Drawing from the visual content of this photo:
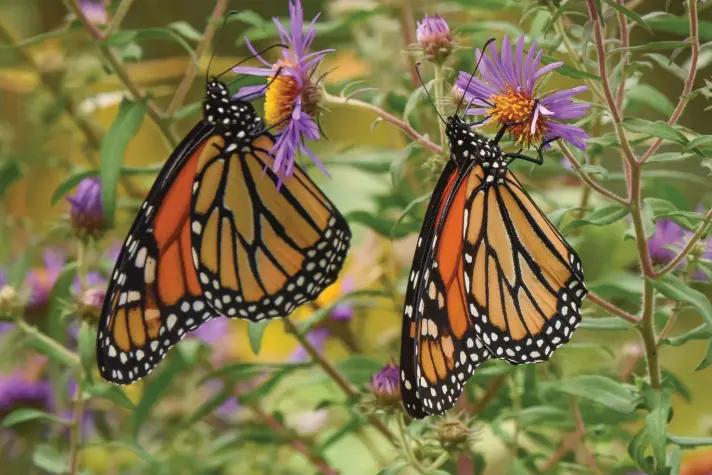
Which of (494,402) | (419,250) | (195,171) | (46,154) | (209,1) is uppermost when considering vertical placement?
(209,1)

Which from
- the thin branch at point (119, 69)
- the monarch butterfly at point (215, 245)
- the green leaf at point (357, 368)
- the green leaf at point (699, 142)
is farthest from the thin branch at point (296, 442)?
the green leaf at point (699, 142)

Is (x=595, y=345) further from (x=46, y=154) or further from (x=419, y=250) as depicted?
(x=46, y=154)

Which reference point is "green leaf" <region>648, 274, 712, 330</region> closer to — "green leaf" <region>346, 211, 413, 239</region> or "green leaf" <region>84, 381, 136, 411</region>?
"green leaf" <region>346, 211, 413, 239</region>

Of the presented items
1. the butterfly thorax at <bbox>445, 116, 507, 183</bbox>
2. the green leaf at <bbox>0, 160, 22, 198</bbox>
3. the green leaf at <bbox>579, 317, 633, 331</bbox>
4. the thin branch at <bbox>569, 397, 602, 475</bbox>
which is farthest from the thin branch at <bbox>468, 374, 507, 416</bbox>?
the green leaf at <bbox>0, 160, 22, 198</bbox>

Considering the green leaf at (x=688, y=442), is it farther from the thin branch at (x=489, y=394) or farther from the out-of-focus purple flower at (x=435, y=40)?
the out-of-focus purple flower at (x=435, y=40)

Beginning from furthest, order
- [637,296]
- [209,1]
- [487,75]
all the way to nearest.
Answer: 1. [209,1]
2. [637,296]
3. [487,75]

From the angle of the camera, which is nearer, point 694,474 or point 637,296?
point 637,296

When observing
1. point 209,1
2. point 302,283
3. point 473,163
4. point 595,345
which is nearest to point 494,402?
point 595,345
